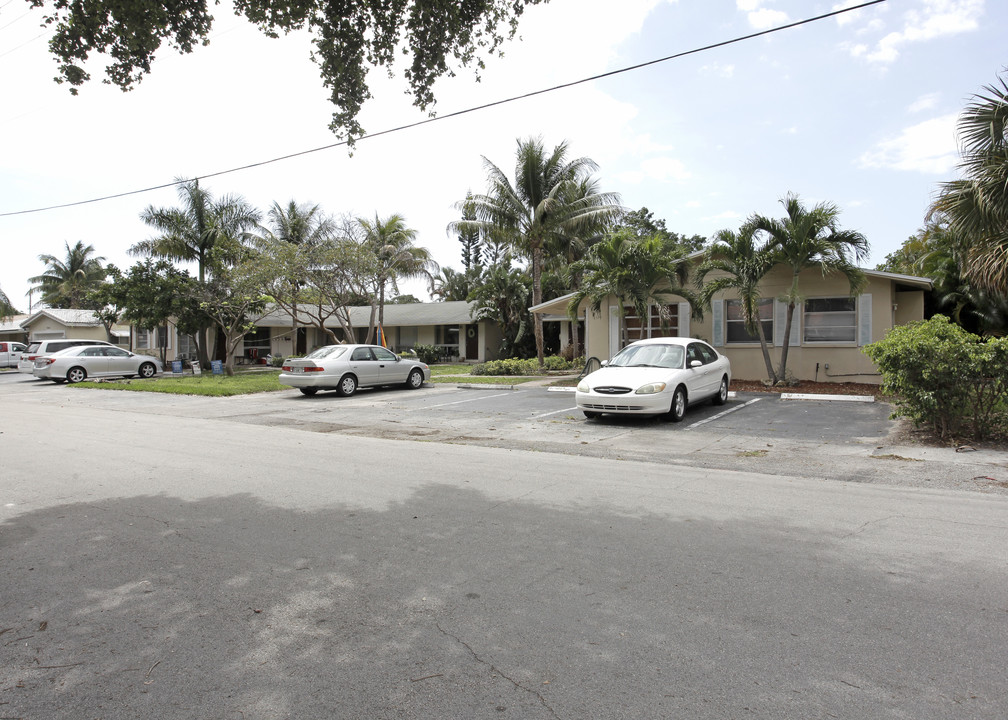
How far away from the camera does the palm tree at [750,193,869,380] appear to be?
15.5 meters

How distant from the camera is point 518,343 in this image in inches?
1220

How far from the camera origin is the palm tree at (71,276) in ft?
175

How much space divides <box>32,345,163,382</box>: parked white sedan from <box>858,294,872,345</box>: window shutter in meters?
26.8

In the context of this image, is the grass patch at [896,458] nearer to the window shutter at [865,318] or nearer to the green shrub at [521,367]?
the window shutter at [865,318]

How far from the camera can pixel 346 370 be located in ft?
59.1

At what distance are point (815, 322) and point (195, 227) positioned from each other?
28.6 metres

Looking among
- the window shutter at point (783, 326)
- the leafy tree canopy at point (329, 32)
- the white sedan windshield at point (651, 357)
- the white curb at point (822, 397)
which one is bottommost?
the white curb at point (822, 397)

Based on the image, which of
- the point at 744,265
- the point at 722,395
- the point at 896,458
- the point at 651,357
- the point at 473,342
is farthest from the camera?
the point at 473,342

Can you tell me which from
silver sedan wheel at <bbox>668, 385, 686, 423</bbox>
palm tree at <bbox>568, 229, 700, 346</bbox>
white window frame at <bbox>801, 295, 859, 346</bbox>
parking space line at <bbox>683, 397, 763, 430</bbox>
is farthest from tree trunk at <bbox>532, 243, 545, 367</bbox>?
silver sedan wheel at <bbox>668, 385, 686, 423</bbox>

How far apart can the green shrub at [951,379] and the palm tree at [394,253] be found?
22.4 metres

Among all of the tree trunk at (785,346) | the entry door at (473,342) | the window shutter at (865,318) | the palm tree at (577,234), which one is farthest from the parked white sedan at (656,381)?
the entry door at (473,342)

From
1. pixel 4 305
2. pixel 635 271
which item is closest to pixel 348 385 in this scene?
pixel 635 271

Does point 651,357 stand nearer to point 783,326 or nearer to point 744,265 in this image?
point 744,265

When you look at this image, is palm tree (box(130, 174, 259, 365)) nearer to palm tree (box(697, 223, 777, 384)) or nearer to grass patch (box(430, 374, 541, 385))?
grass patch (box(430, 374, 541, 385))
